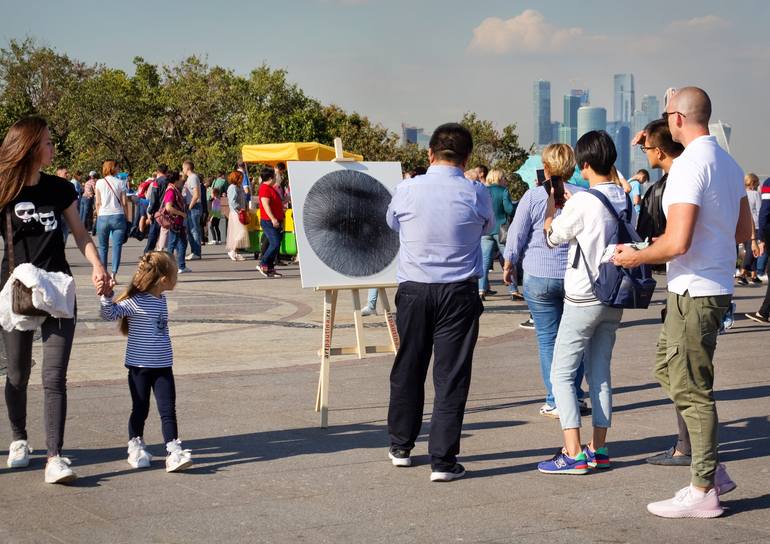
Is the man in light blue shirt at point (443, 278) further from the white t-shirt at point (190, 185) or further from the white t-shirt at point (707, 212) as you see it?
the white t-shirt at point (190, 185)

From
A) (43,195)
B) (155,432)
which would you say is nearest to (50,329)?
(43,195)

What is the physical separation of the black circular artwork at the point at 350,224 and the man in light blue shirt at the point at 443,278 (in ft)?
5.60

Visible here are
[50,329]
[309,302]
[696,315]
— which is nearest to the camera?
[696,315]

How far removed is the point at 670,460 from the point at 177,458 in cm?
282

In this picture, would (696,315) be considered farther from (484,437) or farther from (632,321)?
(632,321)

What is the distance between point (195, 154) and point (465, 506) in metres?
53.3

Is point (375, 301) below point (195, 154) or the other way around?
below

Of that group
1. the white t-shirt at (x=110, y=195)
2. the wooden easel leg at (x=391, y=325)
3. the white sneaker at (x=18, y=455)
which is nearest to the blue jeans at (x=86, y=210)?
the white t-shirt at (x=110, y=195)

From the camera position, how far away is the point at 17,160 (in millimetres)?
5801

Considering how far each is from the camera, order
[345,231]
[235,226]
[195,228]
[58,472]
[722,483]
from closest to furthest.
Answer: [722,483], [58,472], [345,231], [235,226], [195,228]

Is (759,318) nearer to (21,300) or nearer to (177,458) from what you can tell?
(177,458)

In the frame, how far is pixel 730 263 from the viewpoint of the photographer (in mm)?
5199

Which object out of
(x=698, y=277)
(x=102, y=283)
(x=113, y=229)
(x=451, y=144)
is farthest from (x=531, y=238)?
(x=113, y=229)

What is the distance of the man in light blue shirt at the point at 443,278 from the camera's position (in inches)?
234
